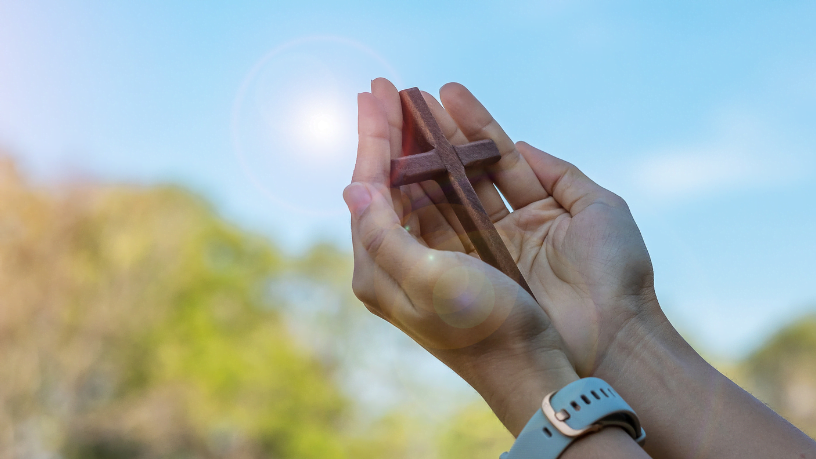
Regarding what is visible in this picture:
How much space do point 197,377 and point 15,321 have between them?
5.98m

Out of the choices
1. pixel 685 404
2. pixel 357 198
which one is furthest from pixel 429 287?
pixel 685 404

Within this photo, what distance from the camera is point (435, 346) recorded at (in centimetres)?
215

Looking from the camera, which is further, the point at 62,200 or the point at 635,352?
the point at 62,200

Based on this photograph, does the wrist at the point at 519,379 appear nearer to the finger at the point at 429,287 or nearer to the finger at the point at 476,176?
the finger at the point at 429,287

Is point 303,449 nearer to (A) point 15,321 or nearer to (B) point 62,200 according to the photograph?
(A) point 15,321

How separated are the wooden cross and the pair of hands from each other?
0.27 ft

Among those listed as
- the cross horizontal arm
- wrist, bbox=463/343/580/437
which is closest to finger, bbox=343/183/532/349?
wrist, bbox=463/343/580/437

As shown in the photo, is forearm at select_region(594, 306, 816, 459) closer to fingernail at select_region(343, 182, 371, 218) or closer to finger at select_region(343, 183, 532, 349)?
finger at select_region(343, 183, 532, 349)

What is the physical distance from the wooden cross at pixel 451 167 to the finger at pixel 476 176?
0.37 ft

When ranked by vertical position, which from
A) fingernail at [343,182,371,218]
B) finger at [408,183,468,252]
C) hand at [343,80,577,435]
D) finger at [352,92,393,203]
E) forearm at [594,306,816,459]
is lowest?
forearm at [594,306,816,459]

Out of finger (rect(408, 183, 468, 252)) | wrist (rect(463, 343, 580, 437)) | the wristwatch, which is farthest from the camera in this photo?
finger (rect(408, 183, 468, 252))

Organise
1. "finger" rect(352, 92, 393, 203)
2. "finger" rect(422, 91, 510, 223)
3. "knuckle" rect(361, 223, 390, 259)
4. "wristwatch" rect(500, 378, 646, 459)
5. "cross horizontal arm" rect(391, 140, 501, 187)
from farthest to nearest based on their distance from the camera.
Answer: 1. "finger" rect(422, 91, 510, 223)
2. "cross horizontal arm" rect(391, 140, 501, 187)
3. "finger" rect(352, 92, 393, 203)
4. "knuckle" rect(361, 223, 390, 259)
5. "wristwatch" rect(500, 378, 646, 459)

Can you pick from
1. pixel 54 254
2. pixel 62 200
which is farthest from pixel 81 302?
pixel 62 200

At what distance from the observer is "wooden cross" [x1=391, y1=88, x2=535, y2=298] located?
2619mm
